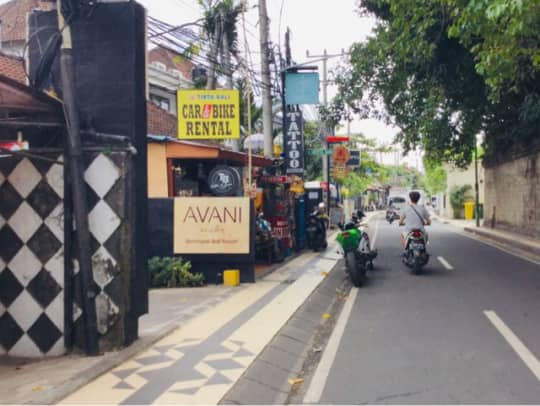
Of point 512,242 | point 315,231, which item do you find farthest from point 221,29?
point 512,242

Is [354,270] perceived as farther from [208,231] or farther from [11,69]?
[11,69]

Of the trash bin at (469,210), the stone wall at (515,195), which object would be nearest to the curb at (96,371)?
the stone wall at (515,195)

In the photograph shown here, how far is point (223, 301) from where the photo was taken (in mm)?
9742

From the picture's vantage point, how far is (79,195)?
6.29 metres

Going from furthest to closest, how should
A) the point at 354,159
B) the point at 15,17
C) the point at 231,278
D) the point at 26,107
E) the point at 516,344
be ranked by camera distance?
the point at 354,159
the point at 15,17
the point at 231,278
the point at 516,344
the point at 26,107

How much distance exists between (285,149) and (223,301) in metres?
8.90

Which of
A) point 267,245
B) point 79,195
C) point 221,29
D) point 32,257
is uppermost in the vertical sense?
point 221,29

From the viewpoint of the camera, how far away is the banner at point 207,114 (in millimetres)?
12320

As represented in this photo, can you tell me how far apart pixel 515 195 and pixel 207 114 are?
16850 mm

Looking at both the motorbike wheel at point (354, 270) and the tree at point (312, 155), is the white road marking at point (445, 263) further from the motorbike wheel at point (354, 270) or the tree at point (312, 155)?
the tree at point (312, 155)

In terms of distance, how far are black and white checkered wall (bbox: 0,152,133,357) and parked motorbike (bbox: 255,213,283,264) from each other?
7727 mm

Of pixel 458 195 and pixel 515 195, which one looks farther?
pixel 458 195

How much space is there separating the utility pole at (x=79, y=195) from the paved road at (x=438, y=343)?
253 cm

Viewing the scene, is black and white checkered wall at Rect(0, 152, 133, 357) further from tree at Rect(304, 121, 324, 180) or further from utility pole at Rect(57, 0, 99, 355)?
tree at Rect(304, 121, 324, 180)
